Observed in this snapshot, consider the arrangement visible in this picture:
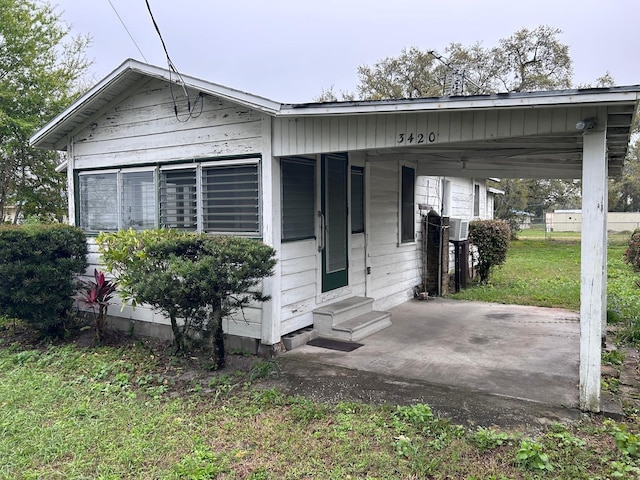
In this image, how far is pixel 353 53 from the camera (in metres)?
25.9

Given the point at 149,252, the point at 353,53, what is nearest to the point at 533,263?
the point at 149,252

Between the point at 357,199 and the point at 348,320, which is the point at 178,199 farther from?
the point at 348,320

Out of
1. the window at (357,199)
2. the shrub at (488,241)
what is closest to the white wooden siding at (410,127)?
the window at (357,199)

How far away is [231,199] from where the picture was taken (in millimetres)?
5340

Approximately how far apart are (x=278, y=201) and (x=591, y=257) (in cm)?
296

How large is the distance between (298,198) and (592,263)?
3069 mm

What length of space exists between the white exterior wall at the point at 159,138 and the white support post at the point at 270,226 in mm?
72

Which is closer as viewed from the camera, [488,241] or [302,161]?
[302,161]

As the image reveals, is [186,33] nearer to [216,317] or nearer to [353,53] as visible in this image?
[216,317]

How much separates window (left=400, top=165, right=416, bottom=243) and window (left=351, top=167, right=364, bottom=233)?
1.50 metres

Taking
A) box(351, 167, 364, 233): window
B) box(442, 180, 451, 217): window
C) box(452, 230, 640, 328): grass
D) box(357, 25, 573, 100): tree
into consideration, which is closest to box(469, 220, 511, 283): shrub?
box(452, 230, 640, 328): grass

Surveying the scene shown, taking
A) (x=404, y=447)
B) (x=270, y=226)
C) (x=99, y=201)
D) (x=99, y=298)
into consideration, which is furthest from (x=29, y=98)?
(x=404, y=447)

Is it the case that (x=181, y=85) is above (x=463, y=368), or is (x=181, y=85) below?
above

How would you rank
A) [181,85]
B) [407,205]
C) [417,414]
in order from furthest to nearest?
1. [407,205]
2. [181,85]
3. [417,414]
